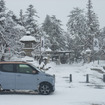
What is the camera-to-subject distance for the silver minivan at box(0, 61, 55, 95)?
1085 cm

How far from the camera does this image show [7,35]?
3166 centimetres

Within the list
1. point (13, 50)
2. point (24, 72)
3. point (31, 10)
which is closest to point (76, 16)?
point (31, 10)

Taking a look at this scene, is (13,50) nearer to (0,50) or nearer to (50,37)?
(0,50)

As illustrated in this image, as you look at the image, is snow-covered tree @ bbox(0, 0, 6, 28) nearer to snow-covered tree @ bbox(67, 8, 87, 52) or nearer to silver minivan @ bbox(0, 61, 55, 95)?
silver minivan @ bbox(0, 61, 55, 95)

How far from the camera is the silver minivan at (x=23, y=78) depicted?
1085 cm

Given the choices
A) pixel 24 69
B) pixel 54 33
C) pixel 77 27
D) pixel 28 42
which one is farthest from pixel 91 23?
pixel 24 69

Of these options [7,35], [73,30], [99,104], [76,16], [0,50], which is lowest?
[99,104]

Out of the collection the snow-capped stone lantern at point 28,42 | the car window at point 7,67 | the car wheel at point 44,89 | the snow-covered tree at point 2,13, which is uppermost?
the snow-covered tree at point 2,13

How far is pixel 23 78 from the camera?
35.6ft

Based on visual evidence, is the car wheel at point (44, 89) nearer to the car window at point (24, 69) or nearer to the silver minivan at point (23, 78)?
the silver minivan at point (23, 78)

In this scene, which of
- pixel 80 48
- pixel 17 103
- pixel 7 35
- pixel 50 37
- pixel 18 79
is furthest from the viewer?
pixel 50 37

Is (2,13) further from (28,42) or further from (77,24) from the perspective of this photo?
(77,24)

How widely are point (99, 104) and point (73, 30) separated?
2022 inches

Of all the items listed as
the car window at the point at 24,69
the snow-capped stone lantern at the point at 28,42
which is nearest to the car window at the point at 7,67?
the car window at the point at 24,69
